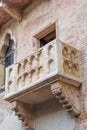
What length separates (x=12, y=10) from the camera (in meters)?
11.0

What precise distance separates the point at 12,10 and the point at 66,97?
426 centimetres

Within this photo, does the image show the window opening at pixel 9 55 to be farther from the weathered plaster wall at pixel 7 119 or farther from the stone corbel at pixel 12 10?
the weathered plaster wall at pixel 7 119

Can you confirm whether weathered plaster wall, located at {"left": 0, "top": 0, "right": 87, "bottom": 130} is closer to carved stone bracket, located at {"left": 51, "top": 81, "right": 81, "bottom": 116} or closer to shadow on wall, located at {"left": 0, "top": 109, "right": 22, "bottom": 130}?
shadow on wall, located at {"left": 0, "top": 109, "right": 22, "bottom": 130}

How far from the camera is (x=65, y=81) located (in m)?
7.83

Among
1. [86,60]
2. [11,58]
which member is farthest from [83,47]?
[11,58]

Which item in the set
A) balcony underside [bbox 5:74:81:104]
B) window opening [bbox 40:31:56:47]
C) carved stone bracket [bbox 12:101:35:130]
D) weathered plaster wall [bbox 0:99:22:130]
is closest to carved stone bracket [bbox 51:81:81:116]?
balcony underside [bbox 5:74:81:104]

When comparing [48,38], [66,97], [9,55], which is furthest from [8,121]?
[66,97]

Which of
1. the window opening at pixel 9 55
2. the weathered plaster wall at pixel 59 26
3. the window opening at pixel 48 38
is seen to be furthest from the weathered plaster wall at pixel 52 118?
the window opening at pixel 9 55

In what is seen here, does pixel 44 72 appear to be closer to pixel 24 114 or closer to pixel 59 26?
pixel 24 114

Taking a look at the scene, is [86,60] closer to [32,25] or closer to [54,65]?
[54,65]

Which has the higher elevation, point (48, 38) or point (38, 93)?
point (48, 38)

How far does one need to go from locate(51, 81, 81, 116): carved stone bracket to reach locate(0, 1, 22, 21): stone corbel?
12.8 ft

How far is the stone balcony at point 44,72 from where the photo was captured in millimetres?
7859

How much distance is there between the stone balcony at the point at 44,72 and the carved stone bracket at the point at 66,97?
0.13 m
